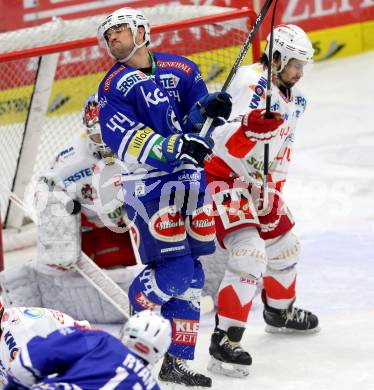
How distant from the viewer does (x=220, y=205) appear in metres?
4.82

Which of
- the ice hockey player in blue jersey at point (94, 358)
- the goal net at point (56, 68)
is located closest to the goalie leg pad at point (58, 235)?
the goal net at point (56, 68)

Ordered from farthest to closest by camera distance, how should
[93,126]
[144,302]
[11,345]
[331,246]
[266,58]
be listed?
[331,246] → [93,126] → [266,58] → [144,302] → [11,345]

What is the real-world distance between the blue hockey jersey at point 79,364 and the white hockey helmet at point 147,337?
31 mm

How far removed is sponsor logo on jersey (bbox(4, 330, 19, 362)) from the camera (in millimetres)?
4004

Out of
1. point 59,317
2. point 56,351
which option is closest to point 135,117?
point 59,317

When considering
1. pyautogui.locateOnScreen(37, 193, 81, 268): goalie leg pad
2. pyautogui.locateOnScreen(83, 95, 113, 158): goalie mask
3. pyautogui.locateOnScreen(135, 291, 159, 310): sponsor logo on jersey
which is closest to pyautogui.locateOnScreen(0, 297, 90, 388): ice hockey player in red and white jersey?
pyautogui.locateOnScreen(135, 291, 159, 310): sponsor logo on jersey

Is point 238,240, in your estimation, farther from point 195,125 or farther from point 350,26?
point 350,26

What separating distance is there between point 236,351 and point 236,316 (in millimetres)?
133

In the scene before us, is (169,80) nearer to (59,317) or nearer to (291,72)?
(291,72)

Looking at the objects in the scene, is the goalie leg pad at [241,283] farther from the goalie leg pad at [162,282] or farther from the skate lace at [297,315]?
the skate lace at [297,315]

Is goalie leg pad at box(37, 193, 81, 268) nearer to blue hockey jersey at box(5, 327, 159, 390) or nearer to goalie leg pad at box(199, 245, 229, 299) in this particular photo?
goalie leg pad at box(199, 245, 229, 299)

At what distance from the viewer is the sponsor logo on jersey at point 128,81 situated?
4457 millimetres

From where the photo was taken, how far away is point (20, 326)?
407 cm

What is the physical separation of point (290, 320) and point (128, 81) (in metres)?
1.29
